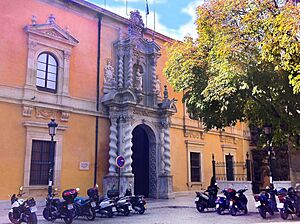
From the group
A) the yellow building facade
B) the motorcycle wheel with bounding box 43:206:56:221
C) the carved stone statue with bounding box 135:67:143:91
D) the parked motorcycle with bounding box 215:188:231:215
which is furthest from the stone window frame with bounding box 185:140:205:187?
the motorcycle wheel with bounding box 43:206:56:221

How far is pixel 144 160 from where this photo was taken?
1978cm

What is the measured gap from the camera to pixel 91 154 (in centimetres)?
1680

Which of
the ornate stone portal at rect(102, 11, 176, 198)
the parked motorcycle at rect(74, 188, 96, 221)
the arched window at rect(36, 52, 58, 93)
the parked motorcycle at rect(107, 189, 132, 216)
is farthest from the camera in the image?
the ornate stone portal at rect(102, 11, 176, 198)

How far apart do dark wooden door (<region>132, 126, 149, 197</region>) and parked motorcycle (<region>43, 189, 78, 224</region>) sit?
8.30 meters

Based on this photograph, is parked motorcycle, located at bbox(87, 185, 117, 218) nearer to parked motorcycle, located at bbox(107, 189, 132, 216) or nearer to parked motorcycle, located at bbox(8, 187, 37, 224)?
parked motorcycle, located at bbox(107, 189, 132, 216)

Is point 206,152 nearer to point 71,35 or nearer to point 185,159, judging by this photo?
point 185,159

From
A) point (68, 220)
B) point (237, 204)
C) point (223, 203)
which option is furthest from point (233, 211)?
point (68, 220)

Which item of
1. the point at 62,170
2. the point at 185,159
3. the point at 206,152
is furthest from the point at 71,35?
the point at 206,152

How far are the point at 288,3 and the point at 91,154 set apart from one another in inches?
429

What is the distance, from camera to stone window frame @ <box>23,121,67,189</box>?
14352mm

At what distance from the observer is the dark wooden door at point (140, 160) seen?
762 inches

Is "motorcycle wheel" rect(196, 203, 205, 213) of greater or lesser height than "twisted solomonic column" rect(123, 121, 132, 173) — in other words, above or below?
below

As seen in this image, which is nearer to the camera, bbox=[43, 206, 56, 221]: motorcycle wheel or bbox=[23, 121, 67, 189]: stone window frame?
bbox=[43, 206, 56, 221]: motorcycle wheel

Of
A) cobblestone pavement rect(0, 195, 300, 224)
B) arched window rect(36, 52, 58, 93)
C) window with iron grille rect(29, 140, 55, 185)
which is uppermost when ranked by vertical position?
arched window rect(36, 52, 58, 93)
